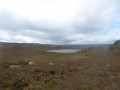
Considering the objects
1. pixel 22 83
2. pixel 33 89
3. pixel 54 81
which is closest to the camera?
pixel 33 89

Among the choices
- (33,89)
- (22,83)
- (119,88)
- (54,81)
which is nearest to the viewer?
(33,89)

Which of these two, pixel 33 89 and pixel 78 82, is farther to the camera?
pixel 78 82

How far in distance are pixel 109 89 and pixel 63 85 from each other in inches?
94.1

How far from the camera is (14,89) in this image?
16.3ft

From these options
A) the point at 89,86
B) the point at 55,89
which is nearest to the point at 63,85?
the point at 55,89

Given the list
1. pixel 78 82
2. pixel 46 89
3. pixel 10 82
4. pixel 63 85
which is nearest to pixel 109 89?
pixel 78 82

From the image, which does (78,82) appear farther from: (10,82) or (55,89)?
(10,82)

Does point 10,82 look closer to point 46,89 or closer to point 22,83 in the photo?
point 22,83

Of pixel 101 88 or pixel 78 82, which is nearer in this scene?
pixel 101 88

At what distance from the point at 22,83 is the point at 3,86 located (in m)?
0.98

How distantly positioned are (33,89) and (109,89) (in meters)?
3.88

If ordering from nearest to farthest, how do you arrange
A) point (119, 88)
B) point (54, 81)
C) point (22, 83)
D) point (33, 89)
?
point (33, 89) → point (119, 88) → point (22, 83) → point (54, 81)

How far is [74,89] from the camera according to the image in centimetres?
479

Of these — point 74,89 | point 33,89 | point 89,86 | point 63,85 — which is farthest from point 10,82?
point 89,86
